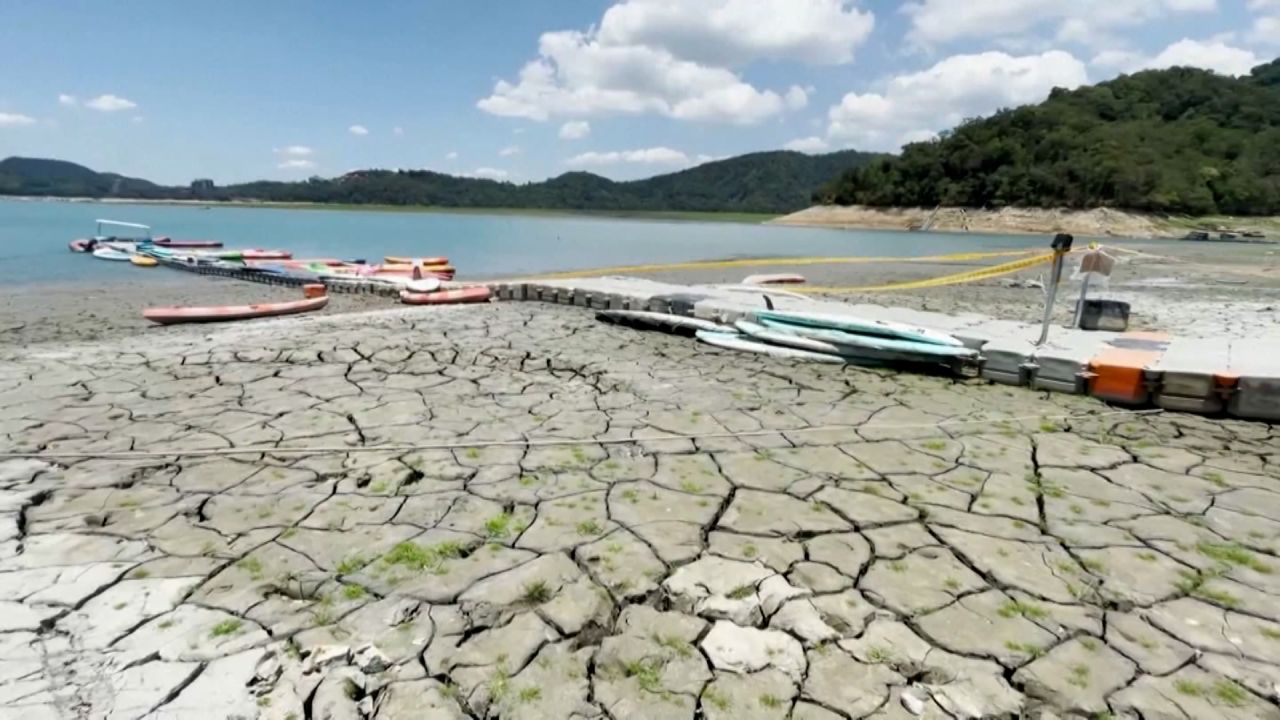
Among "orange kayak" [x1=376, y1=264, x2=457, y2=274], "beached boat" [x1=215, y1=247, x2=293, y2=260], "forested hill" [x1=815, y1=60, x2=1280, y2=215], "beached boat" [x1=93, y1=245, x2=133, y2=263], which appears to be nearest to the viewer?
"orange kayak" [x1=376, y1=264, x2=457, y2=274]

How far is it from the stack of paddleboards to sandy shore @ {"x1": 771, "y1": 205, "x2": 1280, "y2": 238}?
54298mm

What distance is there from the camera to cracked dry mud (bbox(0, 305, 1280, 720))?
2.30m

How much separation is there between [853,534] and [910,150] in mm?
97809

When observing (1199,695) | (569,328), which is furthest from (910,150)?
(1199,695)

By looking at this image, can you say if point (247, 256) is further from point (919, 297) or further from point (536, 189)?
point (536, 189)

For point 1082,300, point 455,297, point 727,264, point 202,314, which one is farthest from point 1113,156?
point 202,314

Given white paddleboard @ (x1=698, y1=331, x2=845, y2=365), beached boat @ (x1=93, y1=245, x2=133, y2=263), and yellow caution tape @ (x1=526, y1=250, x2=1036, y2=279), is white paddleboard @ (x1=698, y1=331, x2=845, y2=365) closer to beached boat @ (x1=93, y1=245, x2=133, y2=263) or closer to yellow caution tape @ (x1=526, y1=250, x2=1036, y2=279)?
yellow caution tape @ (x1=526, y1=250, x2=1036, y2=279)

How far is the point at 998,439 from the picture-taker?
4.79 meters

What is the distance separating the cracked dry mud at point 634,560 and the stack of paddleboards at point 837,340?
111 centimetres

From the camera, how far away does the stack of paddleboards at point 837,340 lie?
6.72m

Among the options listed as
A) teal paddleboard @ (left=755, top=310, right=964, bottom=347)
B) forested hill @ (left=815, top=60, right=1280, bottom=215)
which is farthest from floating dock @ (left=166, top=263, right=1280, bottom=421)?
forested hill @ (left=815, top=60, right=1280, bottom=215)

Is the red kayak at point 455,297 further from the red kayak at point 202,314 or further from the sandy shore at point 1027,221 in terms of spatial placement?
the sandy shore at point 1027,221

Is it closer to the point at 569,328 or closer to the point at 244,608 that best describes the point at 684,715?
the point at 244,608

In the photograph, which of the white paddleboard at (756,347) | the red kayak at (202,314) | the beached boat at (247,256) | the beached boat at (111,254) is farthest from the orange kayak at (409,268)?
the white paddleboard at (756,347)
